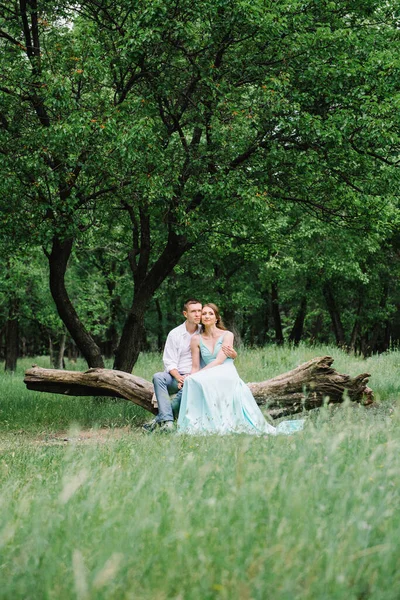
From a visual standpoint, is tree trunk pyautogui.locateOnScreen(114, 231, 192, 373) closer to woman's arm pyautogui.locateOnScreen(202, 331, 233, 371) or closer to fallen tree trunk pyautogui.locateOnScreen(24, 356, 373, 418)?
fallen tree trunk pyautogui.locateOnScreen(24, 356, 373, 418)

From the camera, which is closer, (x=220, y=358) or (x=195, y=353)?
(x=220, y=358)

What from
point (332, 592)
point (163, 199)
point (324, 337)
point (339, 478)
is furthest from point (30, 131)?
point (324, 337)

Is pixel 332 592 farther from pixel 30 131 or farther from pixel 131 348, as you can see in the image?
pixel 131 348

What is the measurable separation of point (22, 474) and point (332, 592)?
13.8ft

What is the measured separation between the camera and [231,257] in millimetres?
29328

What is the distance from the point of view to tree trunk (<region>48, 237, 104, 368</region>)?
13.8 metres

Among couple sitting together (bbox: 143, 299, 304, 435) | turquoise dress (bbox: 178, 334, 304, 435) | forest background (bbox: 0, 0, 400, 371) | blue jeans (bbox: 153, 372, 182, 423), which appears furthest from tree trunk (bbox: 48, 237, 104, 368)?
turquoise dress (bbox: 178, 334, 304, 435)

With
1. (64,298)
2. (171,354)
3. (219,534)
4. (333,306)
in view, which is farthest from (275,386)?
(333,306)

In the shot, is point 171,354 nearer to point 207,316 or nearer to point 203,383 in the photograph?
point 207,316

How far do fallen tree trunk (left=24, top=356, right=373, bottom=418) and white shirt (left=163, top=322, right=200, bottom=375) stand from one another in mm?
704

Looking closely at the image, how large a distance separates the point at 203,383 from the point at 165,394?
0.87 meters

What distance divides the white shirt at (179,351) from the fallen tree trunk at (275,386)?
70 cm

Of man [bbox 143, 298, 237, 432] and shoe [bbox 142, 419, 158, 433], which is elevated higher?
man [bbox 143, 298, 237, 432]

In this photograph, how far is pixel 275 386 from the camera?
1082 centimetres
